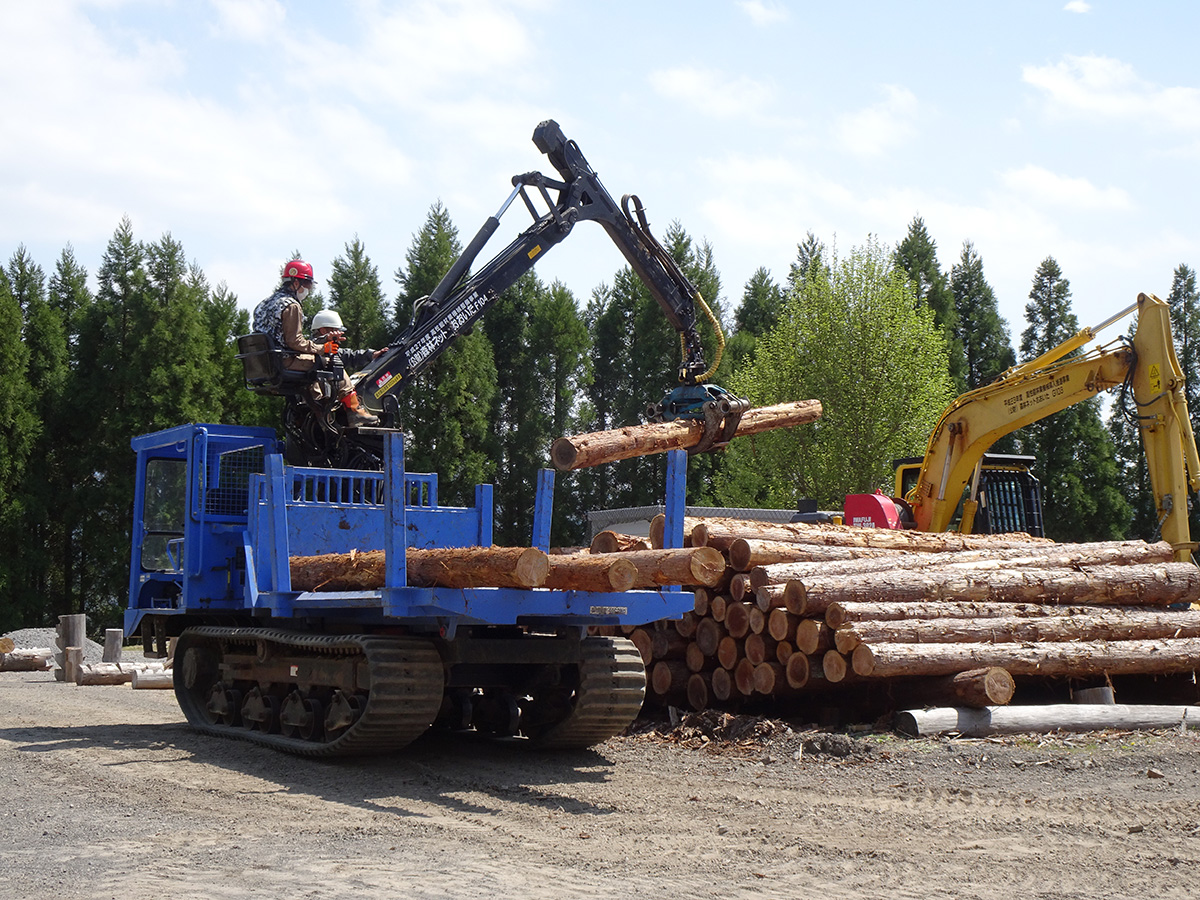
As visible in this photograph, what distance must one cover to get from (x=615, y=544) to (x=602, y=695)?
10.5ft

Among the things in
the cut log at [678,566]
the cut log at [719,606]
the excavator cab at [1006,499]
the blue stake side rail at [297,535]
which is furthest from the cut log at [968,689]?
the excavator cab at [1006,499]

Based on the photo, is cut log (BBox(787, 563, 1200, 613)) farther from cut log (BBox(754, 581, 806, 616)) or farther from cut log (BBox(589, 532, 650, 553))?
cut log (BBox(589, 532, 650, 553))

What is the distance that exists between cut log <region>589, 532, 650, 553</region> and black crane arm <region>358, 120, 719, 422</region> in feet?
5.55

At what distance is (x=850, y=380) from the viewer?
28344 mm

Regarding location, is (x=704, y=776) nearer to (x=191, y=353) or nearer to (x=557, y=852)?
(x=557, y=852)

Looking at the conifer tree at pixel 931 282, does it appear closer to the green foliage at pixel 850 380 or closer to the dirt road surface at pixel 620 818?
the green foliage at pixel 850 380

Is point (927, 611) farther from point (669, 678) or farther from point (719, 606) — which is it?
point (669, 678)

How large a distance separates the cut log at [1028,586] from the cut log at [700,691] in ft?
5.08

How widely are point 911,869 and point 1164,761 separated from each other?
158 inches

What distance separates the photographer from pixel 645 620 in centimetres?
804

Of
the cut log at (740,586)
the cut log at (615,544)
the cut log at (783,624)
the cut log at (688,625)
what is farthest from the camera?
the cut log at (615,544)

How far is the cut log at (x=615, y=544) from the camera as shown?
11750mm

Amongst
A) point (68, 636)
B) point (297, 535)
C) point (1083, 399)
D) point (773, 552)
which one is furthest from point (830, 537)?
point (68, 636)

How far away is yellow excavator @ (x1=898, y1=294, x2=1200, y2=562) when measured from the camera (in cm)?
1414
